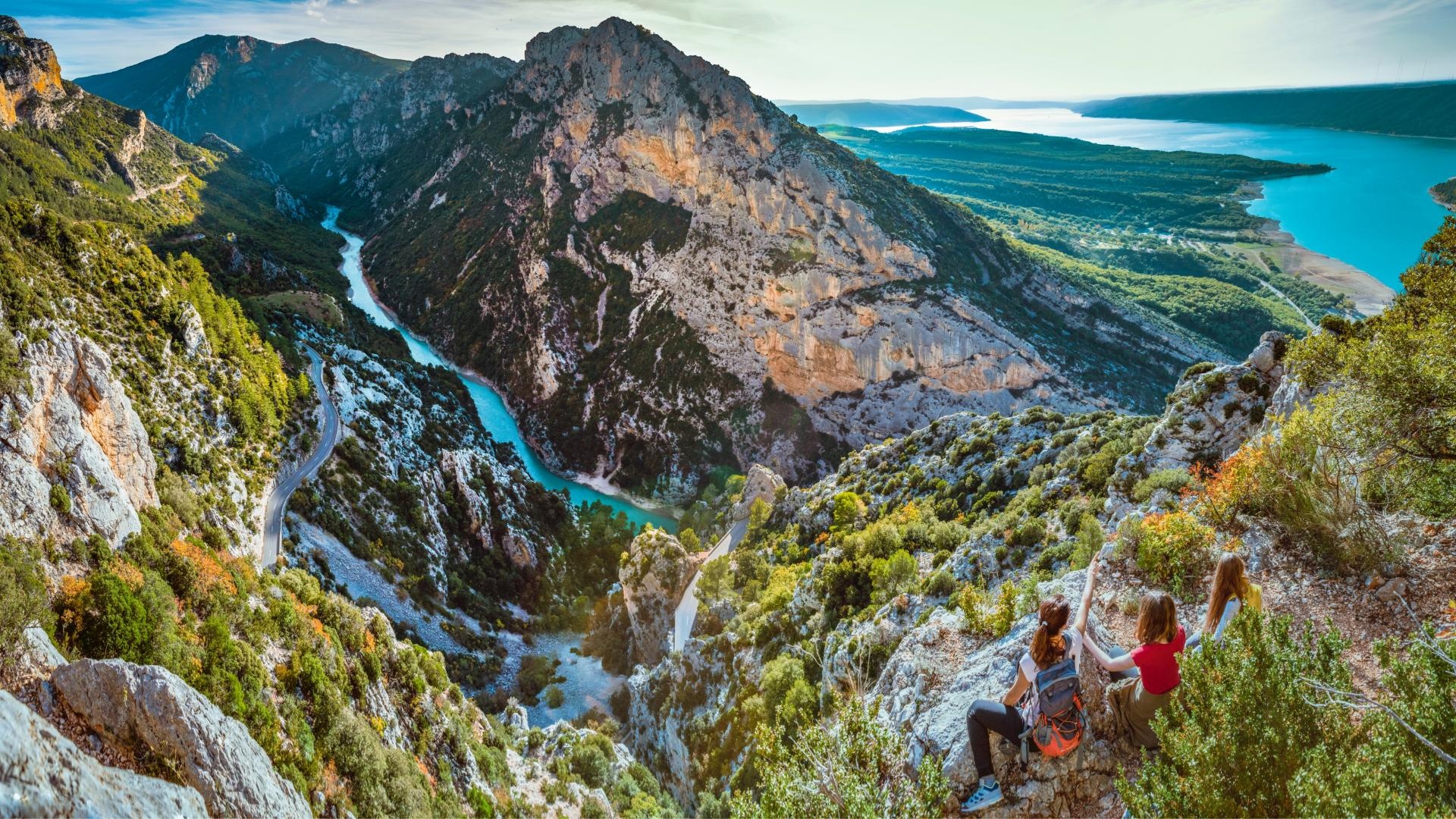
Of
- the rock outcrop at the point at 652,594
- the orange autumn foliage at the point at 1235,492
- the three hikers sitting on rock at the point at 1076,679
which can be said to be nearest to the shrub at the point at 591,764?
the rock outcrop at the point at 652,594

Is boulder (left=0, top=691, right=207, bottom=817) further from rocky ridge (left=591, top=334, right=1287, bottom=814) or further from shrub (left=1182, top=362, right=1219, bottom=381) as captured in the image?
shrub (left=1182, top=362, right=1219, bottom=381)

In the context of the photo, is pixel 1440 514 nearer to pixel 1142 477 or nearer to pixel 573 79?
pixel 1142 477

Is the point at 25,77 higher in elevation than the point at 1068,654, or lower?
higher

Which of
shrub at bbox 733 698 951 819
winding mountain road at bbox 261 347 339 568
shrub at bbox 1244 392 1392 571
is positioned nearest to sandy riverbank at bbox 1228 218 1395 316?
shrub at bbox 1244 392 1392 571

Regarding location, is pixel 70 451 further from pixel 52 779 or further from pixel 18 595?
pixel 52 779

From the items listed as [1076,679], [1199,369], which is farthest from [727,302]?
[1076,679]
